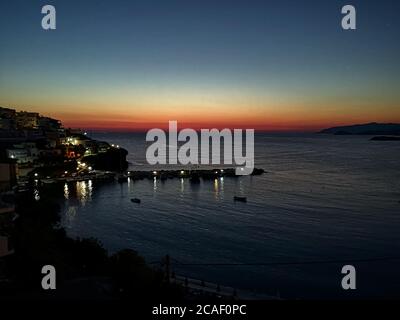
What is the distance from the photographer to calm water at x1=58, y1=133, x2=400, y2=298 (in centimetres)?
928

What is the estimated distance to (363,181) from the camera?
80.8 feet

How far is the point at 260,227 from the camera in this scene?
13711 mm

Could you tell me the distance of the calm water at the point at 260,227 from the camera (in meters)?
9.28

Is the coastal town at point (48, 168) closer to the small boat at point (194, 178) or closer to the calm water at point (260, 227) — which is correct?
the small boat at point (194, 178)

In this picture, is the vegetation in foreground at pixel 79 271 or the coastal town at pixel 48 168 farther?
the coastal town at pixel 48 168

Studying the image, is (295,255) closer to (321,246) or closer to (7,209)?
(321,246)

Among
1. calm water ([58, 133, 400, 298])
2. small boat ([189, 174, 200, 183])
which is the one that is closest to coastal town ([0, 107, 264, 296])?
small boat ([189, 174, 200, 183])

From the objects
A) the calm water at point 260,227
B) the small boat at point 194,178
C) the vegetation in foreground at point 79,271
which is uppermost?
the vegetation in foreground at point 79,271

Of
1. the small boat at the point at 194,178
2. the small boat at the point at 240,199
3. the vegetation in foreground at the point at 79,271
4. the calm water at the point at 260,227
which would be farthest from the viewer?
the small boat at the point at 194,178

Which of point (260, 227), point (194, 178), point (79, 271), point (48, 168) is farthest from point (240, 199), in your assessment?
point (79, 271)

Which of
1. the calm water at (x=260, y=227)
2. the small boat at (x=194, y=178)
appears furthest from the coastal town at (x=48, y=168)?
the calm water at (x=260, y=227)

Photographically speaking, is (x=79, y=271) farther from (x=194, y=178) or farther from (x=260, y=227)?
(x=194, y=178)

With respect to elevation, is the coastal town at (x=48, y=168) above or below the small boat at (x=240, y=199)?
above
